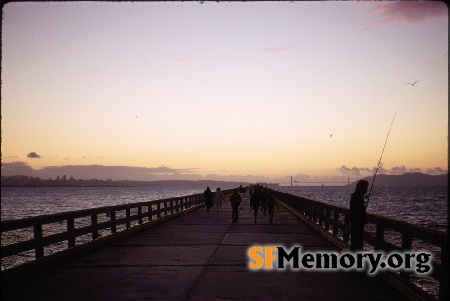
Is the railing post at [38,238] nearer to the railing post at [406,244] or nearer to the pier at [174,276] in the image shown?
the pier at [174,276]

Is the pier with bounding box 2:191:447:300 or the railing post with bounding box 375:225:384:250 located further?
the railing post with bounding box 375:225:384:250

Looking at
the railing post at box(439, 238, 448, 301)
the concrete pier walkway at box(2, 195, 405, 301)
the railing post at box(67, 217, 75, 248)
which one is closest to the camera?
the railing post at box(439, 238, 448, 301)

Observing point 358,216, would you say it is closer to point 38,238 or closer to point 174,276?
point 174,276

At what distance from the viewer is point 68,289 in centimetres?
896

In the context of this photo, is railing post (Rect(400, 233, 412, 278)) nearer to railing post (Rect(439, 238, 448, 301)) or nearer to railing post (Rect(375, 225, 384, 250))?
railing post (Rect(375, 225, 384, 250))

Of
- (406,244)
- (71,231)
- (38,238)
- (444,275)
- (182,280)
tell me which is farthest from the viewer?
(71,231)

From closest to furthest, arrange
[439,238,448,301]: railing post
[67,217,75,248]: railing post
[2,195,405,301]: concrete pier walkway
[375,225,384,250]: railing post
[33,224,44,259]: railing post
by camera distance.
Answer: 1. [439,238,448,301]: railing post
2. [2,195,405,301]: concrete pier walkway
3. [375,225,384,250]: railing post
4. [33,224,44,259]: railing post
5. [67,217,75,248]: railing post

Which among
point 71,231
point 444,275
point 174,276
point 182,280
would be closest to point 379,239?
point 444,275

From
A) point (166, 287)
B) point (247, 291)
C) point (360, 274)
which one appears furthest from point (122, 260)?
point (360, 274)

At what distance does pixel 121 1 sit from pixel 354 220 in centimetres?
675

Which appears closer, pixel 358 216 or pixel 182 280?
pixel 182 280

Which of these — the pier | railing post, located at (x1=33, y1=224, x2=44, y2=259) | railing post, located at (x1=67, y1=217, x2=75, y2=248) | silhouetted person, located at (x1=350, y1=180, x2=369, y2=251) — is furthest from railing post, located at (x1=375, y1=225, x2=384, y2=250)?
railing post, located at (x1=67, y1=217, x2=75, y2=248)

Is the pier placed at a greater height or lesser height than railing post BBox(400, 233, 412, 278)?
lesser

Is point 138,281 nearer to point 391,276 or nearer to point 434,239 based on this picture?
point 391,276
